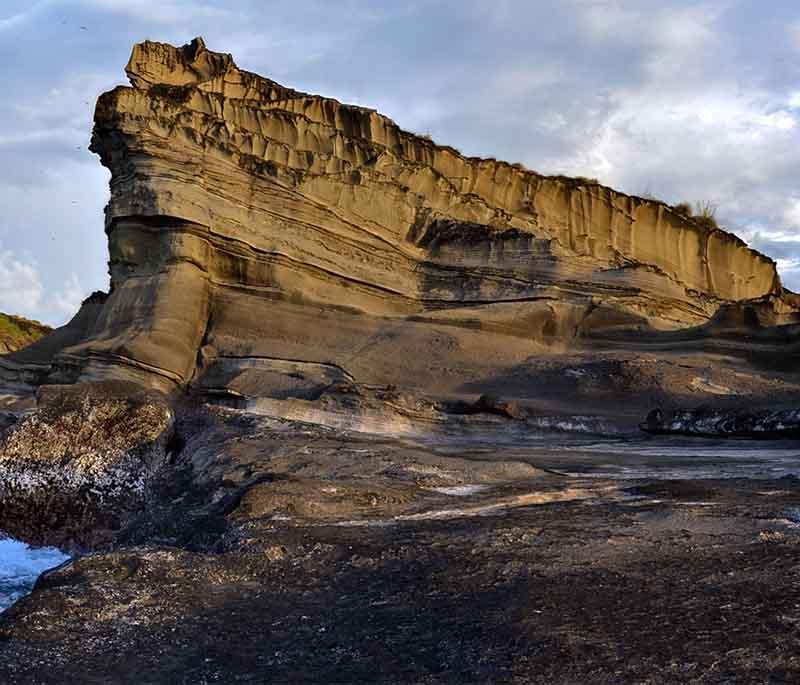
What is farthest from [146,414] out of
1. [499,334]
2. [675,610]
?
[499,334]

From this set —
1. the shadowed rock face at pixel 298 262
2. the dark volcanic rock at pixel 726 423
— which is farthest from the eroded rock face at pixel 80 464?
the dark volcanic rock at pixel 726 423

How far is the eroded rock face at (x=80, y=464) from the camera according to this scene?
8.02 m

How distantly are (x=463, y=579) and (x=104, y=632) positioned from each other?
4.62 feet

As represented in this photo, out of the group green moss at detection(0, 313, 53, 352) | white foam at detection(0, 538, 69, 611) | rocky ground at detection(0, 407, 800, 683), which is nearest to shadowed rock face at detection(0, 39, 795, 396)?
white foam at detection(0, 538, 69, 611)

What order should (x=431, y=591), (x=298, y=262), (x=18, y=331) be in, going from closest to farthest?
(x=431, y=591) → (x=298, y=262) → (x=18, y=331)

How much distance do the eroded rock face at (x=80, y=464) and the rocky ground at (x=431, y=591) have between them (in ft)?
6.02

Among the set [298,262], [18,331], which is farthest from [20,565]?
[18,331]

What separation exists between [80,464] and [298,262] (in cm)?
727

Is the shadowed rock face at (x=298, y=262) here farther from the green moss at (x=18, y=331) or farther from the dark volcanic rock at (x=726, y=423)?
the green moss at (x=18, y=331)

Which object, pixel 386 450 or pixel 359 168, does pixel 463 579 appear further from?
pixel 359 168

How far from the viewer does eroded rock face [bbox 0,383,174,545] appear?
802 cm

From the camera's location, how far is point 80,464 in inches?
330

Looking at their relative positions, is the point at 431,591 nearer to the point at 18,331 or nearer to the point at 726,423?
the point at 726,423

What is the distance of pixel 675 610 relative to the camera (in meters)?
3.51
